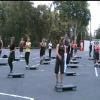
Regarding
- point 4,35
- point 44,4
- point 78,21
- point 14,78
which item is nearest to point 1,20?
point 4,35

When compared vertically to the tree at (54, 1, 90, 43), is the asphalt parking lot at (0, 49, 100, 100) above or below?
below

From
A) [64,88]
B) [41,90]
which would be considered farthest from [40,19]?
[64,88]

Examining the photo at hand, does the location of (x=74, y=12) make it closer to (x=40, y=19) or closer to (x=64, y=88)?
(x=40, y=19)

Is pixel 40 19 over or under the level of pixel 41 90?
over

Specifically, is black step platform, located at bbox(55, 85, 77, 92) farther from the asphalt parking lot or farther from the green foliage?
the green foliage

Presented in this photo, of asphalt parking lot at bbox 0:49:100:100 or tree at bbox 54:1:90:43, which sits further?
tree at bbox 54:1:90:43

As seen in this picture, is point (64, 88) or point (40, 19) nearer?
point (64, 88)

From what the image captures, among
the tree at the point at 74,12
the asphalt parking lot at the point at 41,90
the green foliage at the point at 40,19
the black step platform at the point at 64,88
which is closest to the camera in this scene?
the asphalt parking lot at the point at 41,90

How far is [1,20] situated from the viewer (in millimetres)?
85688

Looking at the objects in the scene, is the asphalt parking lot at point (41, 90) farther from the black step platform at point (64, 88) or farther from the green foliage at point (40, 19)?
the green foliage at point (40, 19)

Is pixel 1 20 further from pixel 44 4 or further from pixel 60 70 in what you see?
pixel 60 70

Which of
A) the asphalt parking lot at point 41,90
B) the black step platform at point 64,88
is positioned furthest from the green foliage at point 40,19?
the black step platform at point 64,88

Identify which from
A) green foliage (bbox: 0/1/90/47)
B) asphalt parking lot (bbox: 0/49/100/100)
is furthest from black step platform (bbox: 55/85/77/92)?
green foliage (bbox: 0/1/90/47)

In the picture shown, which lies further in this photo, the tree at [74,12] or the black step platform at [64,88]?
the tree at [74,12]
